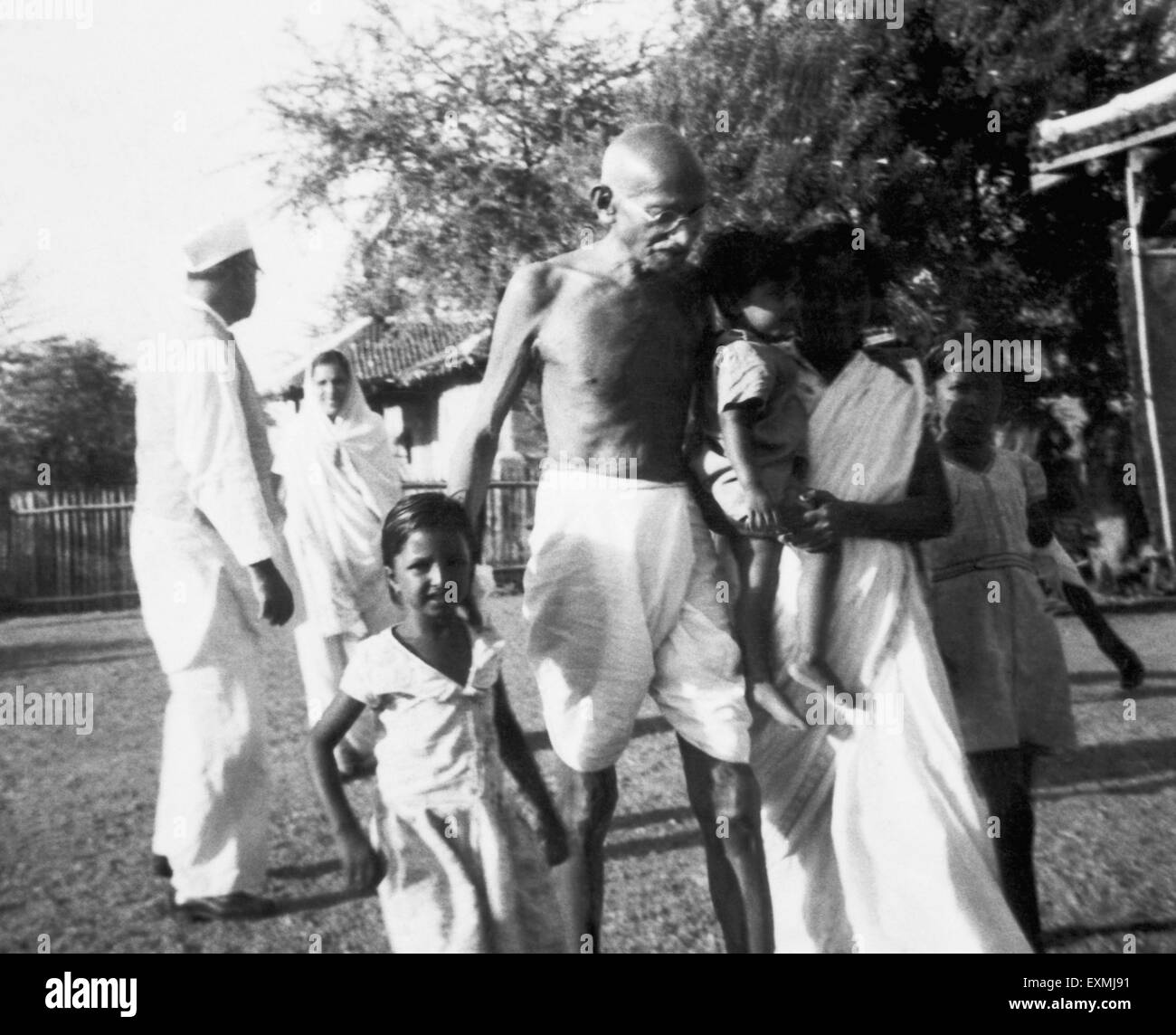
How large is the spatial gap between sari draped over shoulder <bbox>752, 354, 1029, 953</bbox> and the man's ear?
0.66 meters

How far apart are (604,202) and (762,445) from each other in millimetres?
676

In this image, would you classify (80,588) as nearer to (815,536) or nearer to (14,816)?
(14,816)

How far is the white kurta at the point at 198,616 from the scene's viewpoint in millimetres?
3975

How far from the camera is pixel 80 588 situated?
15273mm

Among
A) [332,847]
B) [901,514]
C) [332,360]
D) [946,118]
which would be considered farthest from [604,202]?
[946,118]

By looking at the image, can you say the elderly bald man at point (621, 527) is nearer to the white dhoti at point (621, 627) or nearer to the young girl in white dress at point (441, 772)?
the white dhoti at point (621, 627)

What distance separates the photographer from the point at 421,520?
3102mm

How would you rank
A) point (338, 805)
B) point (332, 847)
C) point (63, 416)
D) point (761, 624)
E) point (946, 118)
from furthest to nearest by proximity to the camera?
point (946, 118), point (63, 416), point (332, 847), point (761, 624), point (338, 805)

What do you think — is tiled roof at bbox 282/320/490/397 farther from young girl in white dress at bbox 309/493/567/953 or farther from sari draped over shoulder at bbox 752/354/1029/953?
young girl in white dress at bbox 309/493/567/953

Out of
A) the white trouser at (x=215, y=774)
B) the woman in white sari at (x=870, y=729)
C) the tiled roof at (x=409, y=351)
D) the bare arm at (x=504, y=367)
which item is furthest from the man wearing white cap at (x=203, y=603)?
the tiled roof at (x=409, y=351)

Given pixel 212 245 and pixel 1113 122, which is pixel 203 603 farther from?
pixel 1113 122

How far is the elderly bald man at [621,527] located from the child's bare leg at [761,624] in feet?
0.39
